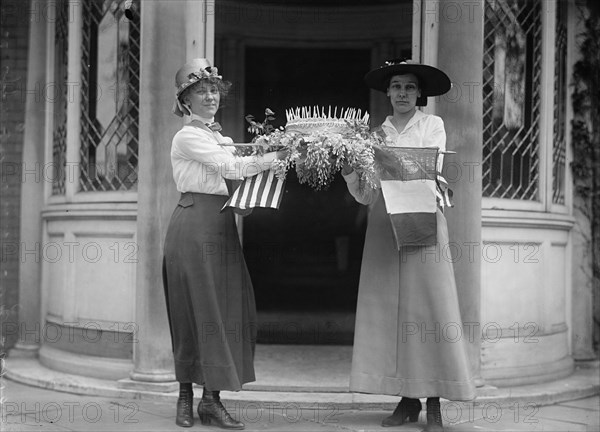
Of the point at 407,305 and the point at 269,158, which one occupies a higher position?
the point at 269,158

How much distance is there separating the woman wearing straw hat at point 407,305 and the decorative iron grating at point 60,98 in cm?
317

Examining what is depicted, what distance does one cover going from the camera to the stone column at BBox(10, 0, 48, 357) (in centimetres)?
768

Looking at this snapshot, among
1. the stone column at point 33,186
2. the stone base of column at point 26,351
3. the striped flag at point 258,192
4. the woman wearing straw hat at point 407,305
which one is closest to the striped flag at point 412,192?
the woman wearing straw hat at point 407,305

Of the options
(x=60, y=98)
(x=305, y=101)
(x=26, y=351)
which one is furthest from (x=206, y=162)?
(x=305, y=101)

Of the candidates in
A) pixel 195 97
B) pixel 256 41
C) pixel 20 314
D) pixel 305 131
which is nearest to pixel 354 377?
pixel 305 131

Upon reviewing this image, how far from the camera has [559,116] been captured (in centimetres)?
746

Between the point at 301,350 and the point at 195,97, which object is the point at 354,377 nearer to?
the point at 195,97

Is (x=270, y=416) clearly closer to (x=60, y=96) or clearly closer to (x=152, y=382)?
(x=152, y=382)

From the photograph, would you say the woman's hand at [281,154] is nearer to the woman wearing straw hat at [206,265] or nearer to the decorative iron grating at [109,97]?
Answer: the woman wearing straw hat at [206,265]

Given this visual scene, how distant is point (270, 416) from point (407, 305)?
129 cm

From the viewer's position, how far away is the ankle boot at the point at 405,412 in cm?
546

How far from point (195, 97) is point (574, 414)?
11.6 ft

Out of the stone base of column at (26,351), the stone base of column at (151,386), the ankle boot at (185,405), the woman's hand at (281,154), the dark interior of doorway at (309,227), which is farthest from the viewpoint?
the dark interior of doorway at (309,227)

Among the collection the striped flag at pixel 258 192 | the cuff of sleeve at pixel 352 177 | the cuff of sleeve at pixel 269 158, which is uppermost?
the cuff of sleeve at pixel 269 158
